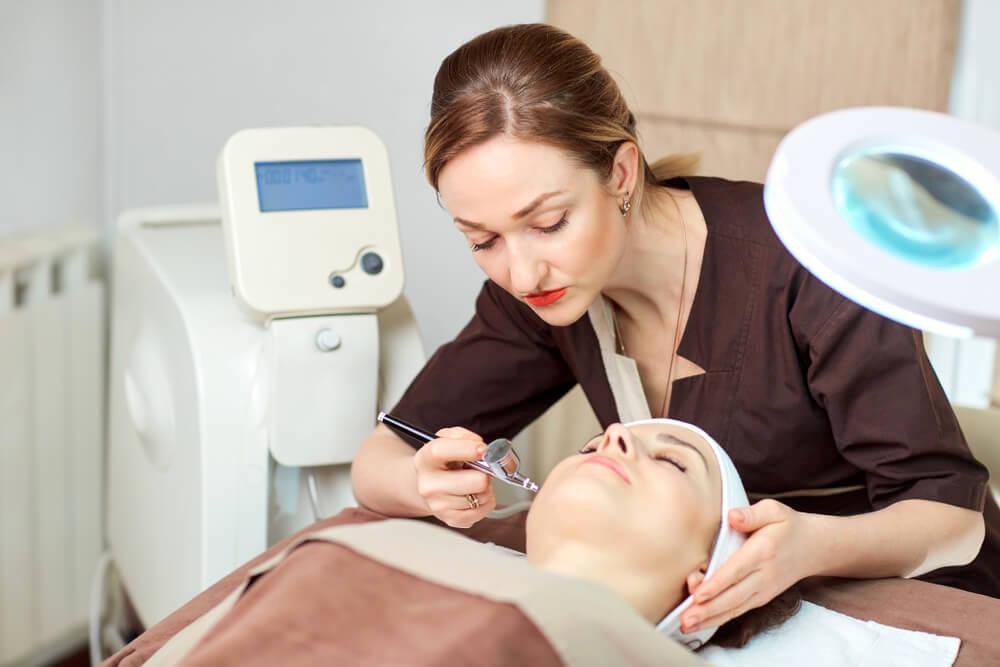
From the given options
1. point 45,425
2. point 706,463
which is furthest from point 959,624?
point 45,425

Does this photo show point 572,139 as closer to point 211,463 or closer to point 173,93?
point 211,463

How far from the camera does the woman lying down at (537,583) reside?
0.85m

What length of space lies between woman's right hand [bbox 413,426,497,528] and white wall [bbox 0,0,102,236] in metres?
1.34

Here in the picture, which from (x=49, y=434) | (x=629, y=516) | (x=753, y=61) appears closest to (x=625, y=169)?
(x=629, y=516)

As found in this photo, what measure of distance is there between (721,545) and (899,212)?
467 mm

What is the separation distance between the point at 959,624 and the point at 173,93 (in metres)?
1.89

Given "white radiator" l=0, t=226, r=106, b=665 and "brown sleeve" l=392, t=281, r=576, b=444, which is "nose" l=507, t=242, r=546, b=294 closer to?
"brown sleeve" l=392, t=281, r=576, b=444

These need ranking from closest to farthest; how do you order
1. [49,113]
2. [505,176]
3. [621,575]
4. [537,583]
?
1. [537,583]
2. [621,575]
3. [505,176]
4. [49,113]

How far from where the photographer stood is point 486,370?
1530 millimetres

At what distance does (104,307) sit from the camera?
235cm

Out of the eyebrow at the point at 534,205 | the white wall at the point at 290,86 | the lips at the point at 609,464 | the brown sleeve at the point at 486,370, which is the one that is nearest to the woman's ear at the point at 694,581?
the lips at the point at 609,464

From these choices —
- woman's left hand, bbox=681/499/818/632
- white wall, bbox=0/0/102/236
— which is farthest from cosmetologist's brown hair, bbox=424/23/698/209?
white wall, bbox=0/0/102/236

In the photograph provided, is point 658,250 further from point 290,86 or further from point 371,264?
point 290,86

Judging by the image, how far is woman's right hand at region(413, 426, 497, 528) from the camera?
1224 mm
